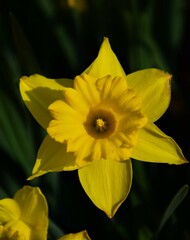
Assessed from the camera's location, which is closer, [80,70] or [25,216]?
[25,216]

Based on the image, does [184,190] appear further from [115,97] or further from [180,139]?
[180,139]

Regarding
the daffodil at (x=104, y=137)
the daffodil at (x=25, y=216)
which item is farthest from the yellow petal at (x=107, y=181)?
the daffodil at (x=25, y=216)

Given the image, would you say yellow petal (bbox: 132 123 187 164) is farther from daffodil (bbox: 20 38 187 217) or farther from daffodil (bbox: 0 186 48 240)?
daffodil (bbox: 0 186 48 240)

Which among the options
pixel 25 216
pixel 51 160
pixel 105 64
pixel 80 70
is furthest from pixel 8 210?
pixel 80 70

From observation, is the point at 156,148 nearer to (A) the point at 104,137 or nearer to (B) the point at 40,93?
(A) the point at 104,137

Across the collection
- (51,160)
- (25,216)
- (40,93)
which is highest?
(40,93)

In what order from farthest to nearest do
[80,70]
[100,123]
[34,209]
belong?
1. [80,70]
2. [100,123]
3. [34,209]

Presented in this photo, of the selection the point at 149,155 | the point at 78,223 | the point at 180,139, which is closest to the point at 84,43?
the point at 180,139

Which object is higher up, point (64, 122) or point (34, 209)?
point (64, 122)
